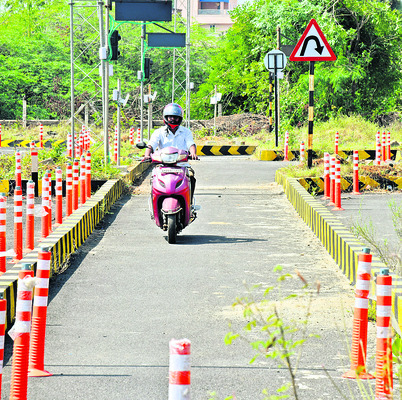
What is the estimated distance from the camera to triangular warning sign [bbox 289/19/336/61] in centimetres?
1645

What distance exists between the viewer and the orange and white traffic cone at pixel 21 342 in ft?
17.4

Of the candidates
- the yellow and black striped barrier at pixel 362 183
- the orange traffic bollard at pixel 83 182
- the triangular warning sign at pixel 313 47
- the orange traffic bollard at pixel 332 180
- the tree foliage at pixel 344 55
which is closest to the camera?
the orange traffic bollard at pixel 83 182

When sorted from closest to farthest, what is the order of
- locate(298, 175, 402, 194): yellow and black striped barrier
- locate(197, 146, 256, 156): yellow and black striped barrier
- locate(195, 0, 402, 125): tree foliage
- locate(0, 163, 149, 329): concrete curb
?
locate(0, 163, 149, 329): concrete curb, locate(298, 175, 402, 194): yellow and black striped barrier, locate(197, 146, 256, 156): yellow and black striped barrier, locate(195, 0, 402, 125): tree foliage

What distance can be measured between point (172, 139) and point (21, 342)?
25.1 ft

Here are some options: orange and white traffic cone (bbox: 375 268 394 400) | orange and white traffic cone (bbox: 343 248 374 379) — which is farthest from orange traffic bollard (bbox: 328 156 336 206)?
orange and white traffic cone (bbox: 375 268 394 400)

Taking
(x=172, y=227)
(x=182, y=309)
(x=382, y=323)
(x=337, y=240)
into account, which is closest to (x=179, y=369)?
(x=382, y=323)

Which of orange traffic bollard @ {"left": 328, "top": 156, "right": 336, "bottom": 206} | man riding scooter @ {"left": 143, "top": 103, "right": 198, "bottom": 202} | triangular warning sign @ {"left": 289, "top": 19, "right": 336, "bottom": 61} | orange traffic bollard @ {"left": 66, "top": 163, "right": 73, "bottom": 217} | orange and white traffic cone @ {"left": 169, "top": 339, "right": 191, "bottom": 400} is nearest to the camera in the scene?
orange and white traffic cone @ {"left": 169, "top": 339, "right": 191, "bottom": 400}

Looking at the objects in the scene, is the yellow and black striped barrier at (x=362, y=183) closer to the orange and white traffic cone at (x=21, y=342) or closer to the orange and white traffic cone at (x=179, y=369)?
the orange and white traffic cone at (x=21, y=342)

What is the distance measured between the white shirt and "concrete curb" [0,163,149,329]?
141cm

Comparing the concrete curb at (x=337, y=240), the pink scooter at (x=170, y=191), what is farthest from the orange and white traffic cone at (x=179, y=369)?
the pink scooter at (x=170, y=191)

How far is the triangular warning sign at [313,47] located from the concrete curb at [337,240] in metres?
2.41

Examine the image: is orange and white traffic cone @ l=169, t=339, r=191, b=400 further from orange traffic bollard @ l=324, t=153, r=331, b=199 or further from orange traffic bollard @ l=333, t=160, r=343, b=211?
orange traffic bollard @ l=324, t=153, r=331, b=199

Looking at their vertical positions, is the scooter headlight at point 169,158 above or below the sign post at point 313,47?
below

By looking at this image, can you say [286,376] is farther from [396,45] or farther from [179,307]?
[396,45]
